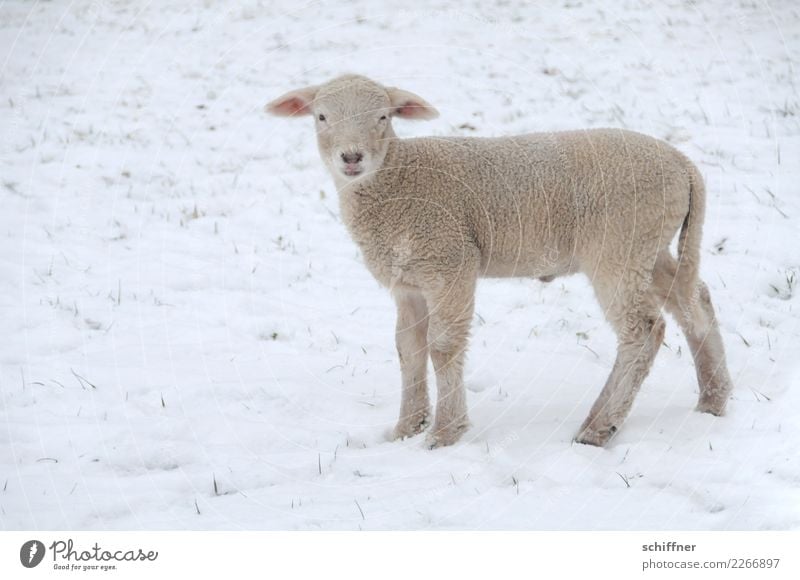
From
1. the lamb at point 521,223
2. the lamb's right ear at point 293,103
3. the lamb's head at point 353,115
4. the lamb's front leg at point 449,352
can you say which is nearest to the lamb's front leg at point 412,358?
the lamb at point 521,223

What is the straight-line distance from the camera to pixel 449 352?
516 cm

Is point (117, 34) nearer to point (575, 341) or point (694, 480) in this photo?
point (575, 341)

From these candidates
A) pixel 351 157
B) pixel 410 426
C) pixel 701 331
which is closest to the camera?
pixel 351 157

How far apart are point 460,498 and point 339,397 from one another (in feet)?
5.10

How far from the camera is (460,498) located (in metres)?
4.42

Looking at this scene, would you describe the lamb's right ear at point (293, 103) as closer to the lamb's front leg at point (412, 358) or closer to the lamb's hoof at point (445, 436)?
the lamb's front leg at point (412, 358)

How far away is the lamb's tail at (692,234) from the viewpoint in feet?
16.8

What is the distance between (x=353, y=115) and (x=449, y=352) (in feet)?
4.78

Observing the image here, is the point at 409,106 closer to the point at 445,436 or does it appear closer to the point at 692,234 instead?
the point at 692,234

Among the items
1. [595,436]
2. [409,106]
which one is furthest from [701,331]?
[409,106]

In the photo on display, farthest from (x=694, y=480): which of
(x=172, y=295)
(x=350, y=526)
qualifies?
(x=172, y=295)

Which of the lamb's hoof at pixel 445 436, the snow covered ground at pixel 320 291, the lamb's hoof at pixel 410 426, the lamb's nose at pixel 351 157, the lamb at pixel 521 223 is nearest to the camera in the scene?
the snow covered ground at pixel 320 291

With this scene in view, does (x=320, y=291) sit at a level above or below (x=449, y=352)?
below

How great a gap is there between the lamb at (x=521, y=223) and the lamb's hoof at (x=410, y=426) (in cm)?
3
